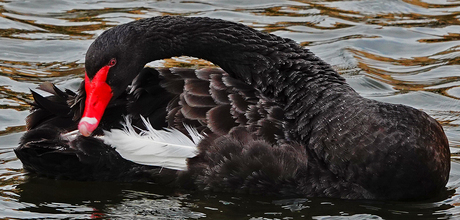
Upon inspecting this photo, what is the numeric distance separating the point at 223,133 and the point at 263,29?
12.4 ft

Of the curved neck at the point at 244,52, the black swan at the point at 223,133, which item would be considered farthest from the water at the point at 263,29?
the curved neck at the point at 244,52

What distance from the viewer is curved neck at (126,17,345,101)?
19.3 ft

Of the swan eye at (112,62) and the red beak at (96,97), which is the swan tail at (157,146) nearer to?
the red beak at (96,97)

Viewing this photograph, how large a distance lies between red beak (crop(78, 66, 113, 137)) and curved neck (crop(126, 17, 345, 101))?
0.44 metres

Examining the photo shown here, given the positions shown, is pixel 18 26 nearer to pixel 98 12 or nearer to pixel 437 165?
pixel 98 12

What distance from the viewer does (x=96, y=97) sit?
5445 millimetres

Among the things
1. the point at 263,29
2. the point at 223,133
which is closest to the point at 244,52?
the point at 223,133

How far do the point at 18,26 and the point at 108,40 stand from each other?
3911 mm

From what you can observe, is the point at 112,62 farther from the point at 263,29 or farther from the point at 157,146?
the point at 263,29

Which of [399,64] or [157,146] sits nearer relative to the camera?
[157,146]

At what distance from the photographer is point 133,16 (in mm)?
9375

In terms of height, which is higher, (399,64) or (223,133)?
(399,64)

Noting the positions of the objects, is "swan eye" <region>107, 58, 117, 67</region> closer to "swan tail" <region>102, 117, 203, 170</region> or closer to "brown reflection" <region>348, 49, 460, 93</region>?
"swan tail" <region>102, 117, 203, 170</region>

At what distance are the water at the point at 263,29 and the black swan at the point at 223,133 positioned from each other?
11 cm
